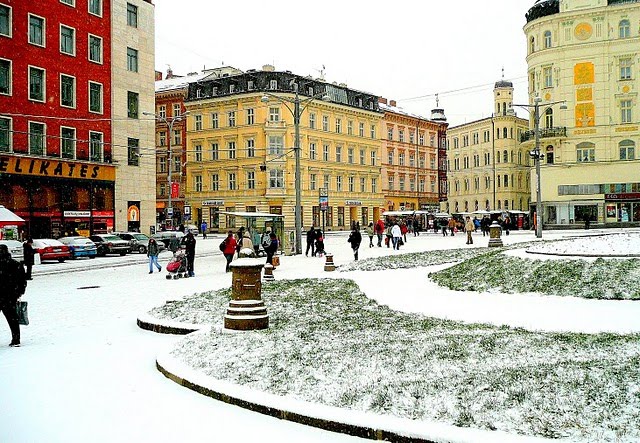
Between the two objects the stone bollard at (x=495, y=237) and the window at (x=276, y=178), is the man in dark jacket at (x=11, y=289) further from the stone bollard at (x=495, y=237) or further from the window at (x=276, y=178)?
the window at (x=276, y=178)

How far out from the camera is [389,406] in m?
6.13

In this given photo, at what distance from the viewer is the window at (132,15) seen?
4612cm

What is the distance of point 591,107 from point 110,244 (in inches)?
1874

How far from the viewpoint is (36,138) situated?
127 ft

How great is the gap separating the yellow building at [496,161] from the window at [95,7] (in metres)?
61.8

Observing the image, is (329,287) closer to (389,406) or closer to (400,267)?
(400,267)

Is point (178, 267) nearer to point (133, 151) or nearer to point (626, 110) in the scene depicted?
point (133, 151)

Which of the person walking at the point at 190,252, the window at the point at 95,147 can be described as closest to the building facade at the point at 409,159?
the window at the point at 95,147

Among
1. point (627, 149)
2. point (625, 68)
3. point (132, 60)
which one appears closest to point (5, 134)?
point (132, 60)

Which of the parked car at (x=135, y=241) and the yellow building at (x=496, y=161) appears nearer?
the parked car at (x=135, y=241)

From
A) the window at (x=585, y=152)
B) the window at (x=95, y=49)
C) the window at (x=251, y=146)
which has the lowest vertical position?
the window at (x=585, y=152)

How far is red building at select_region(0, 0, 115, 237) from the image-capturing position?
3744 centimetres

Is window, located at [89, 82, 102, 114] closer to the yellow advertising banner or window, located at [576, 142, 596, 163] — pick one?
the yellow advertising banner

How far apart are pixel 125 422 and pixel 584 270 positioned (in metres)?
10.8
